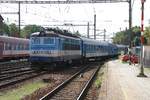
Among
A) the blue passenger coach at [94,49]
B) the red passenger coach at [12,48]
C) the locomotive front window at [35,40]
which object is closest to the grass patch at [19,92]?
the locomotive front window at [35,40]

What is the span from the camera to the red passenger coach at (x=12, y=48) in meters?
42.3

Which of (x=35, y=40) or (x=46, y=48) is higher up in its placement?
(x=35, y=40)

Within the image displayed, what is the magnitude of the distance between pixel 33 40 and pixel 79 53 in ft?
Answer: 34.8

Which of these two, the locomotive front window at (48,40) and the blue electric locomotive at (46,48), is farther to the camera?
the locomotive front window at (48,40)

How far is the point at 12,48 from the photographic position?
151 ft

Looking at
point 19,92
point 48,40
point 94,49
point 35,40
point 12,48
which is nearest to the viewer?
point 19,92

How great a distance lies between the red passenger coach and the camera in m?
42.3

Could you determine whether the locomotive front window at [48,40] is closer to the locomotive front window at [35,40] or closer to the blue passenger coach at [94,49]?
the locomotive front window at [35,40]

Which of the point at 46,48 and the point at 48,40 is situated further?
the point at 48,40

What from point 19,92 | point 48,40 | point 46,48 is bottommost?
point 19,92

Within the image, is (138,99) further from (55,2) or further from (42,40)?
(55,2)

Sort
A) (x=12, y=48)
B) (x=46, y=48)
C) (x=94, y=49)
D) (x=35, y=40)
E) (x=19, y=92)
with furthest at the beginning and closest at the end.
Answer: (x=94, y=49), (x=12, y=48), (x=35, y=40), (x=46, y=48), (x=19, y=92)

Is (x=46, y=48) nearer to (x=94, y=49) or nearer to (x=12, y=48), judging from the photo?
(x=12, y=48)

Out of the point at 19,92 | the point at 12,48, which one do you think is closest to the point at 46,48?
the point at 19,92
